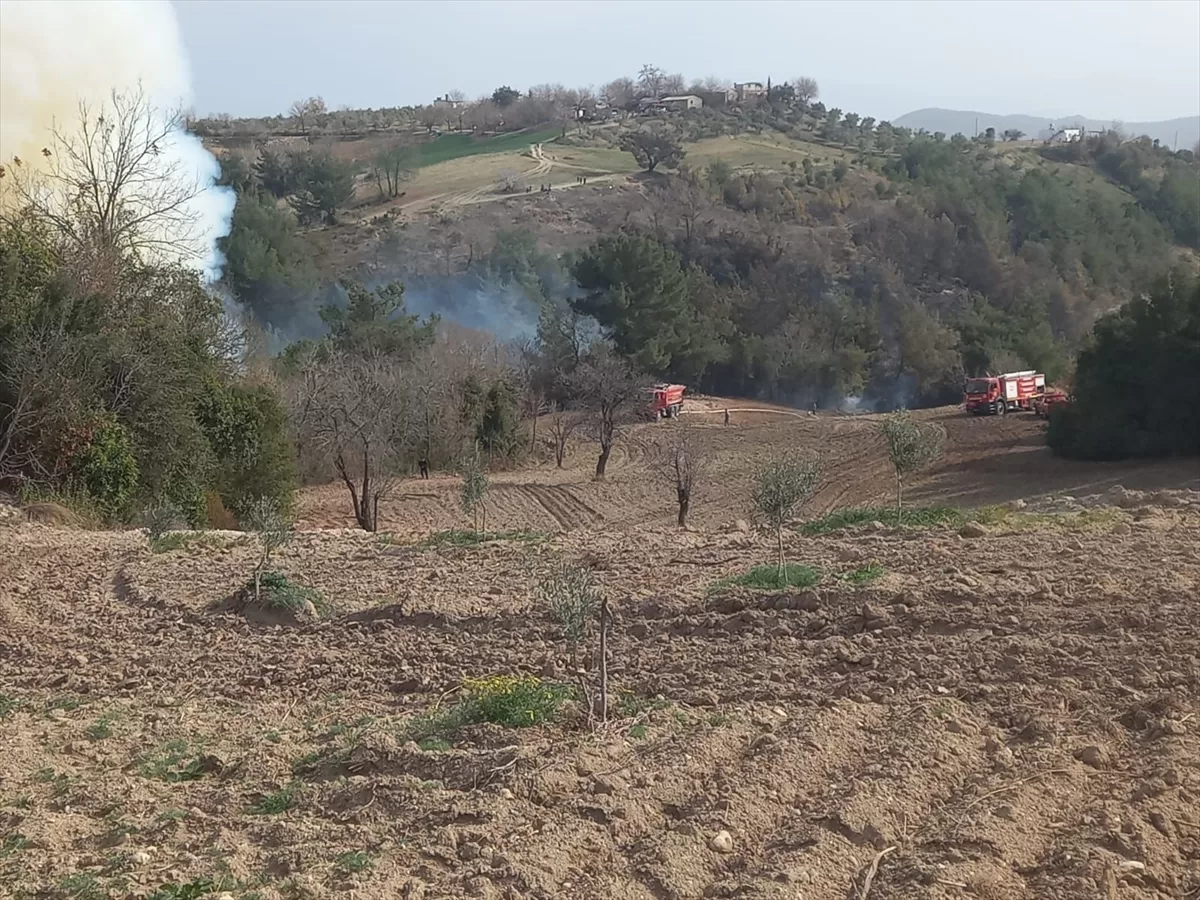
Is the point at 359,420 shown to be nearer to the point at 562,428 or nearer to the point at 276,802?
the point at 562,428

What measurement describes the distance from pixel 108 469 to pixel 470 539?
8.68m

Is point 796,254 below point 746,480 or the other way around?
the other way around

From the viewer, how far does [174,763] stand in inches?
266

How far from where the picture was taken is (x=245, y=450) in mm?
23203

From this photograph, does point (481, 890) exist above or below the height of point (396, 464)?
above

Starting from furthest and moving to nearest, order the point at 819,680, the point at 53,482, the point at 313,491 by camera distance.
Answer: the point at 313,491
the point at 53,482
the point at 819,680

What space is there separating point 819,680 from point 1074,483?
26.1 metres

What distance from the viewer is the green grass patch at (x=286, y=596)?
10023 mm

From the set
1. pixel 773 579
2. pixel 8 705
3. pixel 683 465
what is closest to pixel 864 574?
pixel 773 579

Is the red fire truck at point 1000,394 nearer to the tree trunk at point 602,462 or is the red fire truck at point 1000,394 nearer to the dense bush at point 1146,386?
the dense bush at point 1146,386

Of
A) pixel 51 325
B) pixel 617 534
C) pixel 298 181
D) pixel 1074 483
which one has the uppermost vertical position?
pixel 298 181

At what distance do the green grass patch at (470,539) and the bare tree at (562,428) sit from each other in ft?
80.8

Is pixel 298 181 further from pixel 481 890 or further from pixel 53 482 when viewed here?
pixel 481 890

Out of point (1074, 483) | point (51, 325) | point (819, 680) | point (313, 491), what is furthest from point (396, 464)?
point (819, 680)
